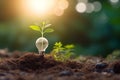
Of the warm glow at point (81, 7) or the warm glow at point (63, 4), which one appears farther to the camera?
the warm glow at point (81, 7)

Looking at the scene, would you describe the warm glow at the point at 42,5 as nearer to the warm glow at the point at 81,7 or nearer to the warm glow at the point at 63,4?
the warm glow at the point at 63,4

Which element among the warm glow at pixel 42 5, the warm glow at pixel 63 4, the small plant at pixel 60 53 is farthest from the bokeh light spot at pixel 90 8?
the small plant at pixel 60 53

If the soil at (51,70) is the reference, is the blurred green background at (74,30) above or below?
above

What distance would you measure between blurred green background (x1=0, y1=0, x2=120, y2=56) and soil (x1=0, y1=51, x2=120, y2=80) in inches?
298

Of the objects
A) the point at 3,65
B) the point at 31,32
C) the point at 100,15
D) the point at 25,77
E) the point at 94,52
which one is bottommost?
the point at 25,77

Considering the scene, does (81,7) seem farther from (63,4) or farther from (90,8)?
(63,4)

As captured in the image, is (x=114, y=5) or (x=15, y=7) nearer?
(x=15, y=7)

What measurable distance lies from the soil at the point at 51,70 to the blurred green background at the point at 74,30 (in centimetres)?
756

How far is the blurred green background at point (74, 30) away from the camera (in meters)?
12.3

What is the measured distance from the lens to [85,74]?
12.2 ft

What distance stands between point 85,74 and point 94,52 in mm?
8375

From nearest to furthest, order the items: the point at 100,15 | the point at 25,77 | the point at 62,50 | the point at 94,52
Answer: the point at 25,77 < the point at 62,50 < the point at 94,52 < the point at 100,15

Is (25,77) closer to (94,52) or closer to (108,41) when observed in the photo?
(94,52)

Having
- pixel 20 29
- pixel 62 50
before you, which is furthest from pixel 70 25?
pixel 62 50
